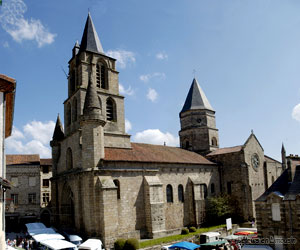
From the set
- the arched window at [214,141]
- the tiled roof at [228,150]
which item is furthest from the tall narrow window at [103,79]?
the arched window at [214,141]

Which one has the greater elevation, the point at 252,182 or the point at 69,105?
the point at 69,105

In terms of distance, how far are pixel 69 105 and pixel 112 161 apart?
10440mm

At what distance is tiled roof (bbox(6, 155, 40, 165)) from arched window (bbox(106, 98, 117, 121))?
55.8ft

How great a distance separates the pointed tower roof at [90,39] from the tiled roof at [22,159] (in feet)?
63.0

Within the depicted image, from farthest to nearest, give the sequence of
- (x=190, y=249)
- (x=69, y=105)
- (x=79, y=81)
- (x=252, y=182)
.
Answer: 1. (x=252, y=182)
2. (x=69, y=105)
3. (x=79, y=81)
4. (x=190, y=249)

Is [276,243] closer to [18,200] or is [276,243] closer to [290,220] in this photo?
[290,220]

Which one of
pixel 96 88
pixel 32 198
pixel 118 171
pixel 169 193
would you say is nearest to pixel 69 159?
pixel 118 171

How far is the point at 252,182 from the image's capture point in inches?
1391

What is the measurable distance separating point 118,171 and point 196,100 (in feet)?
72.9

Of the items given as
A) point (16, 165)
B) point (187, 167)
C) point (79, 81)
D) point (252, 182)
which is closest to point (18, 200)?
point (16, 165)

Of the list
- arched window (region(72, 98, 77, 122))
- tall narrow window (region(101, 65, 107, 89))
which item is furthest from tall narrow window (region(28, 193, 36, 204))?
tall narrow window (region(101, 65, 107, 89))

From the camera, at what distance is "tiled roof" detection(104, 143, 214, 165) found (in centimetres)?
2612

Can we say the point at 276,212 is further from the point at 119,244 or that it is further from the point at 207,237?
the point at 119,244

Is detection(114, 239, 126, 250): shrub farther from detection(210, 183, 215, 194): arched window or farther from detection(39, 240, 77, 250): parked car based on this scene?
detection(210, 183, 215, 194): arched window
